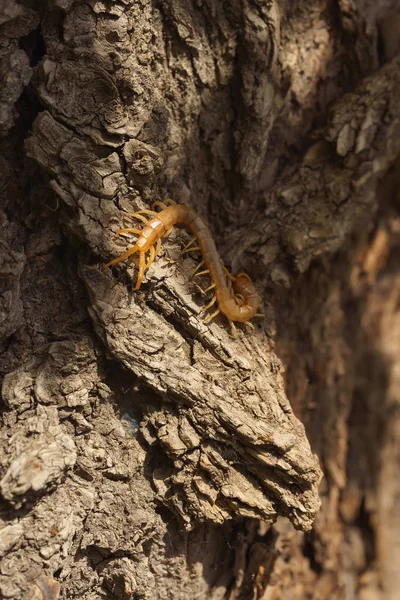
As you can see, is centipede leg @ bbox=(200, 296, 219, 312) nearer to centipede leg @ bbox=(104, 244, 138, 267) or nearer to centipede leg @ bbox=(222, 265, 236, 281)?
centipede leg @ bbox=(222, 265, 236, 281)

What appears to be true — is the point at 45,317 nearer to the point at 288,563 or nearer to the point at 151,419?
the point at 151,419

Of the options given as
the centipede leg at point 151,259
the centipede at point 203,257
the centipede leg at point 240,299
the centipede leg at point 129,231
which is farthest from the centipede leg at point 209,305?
the centipede leg at point 129,231

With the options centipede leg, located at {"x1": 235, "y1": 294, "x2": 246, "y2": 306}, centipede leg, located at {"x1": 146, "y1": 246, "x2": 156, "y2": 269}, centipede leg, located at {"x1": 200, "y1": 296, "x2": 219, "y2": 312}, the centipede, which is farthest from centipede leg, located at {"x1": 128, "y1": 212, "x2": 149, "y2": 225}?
centipede leg, located at {"x1": 235, "y1": 294, "x2": 246, "y2": 306}

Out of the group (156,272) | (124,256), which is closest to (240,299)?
(156,272)

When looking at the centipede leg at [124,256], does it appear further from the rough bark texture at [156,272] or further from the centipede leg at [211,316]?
the centipede leg at [211,316]

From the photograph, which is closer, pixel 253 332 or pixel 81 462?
pixel 81 462

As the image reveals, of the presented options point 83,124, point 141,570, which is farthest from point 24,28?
point 141,570
